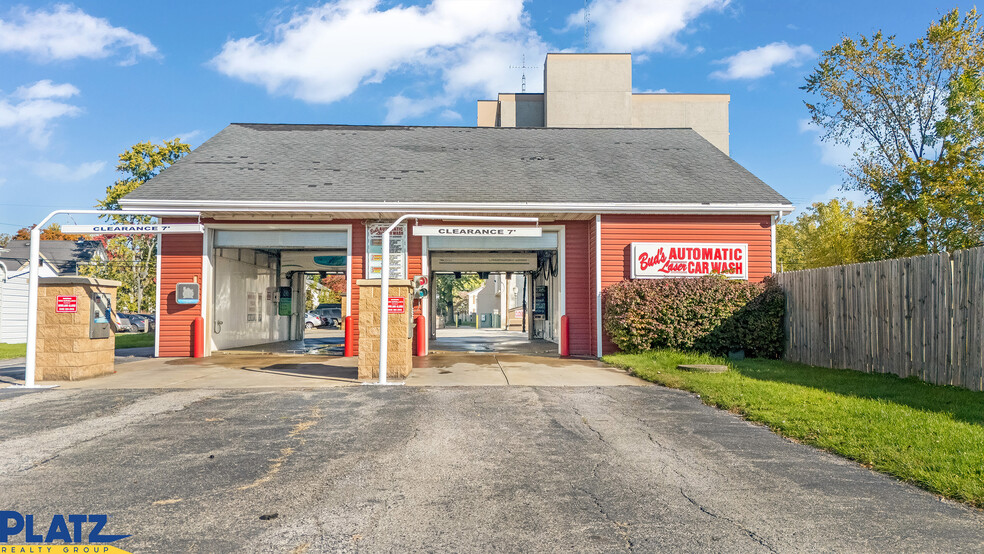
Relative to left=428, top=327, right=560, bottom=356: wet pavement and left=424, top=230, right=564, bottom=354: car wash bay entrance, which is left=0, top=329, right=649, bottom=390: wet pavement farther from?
left=424, top=230, right=564, bottom=354: car wash bay entrance

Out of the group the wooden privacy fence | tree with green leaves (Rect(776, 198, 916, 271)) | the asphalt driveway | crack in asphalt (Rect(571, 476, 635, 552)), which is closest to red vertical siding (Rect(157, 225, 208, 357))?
the asphalt driveway

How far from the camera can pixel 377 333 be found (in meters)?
11.0

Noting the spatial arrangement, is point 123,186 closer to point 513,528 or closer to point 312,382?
point 312,382

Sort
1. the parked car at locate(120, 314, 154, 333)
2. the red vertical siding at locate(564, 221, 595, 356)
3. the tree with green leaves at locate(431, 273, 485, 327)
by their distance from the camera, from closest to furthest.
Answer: the red vertical siding at locate(564, 221, 595, 356)
the parked car at locate(120, 314, 154, 333)
the tree with green leaves at locate(431, 273, 485, 327)

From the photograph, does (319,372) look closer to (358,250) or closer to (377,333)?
(377,333)

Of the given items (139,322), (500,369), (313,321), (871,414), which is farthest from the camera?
(313,321)

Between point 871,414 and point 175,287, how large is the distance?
15.0 metres

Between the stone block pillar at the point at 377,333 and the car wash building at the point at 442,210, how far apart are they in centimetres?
258

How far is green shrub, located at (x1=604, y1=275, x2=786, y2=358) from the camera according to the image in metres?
14.3

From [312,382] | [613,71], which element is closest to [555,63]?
[613,71]

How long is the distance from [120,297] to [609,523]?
4184 centimetres

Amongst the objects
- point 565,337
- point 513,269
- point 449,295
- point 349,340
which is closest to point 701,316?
point 565,337

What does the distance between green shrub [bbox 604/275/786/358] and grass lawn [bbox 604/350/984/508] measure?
98.4 inches

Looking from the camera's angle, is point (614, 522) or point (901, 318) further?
point (901, 318)
